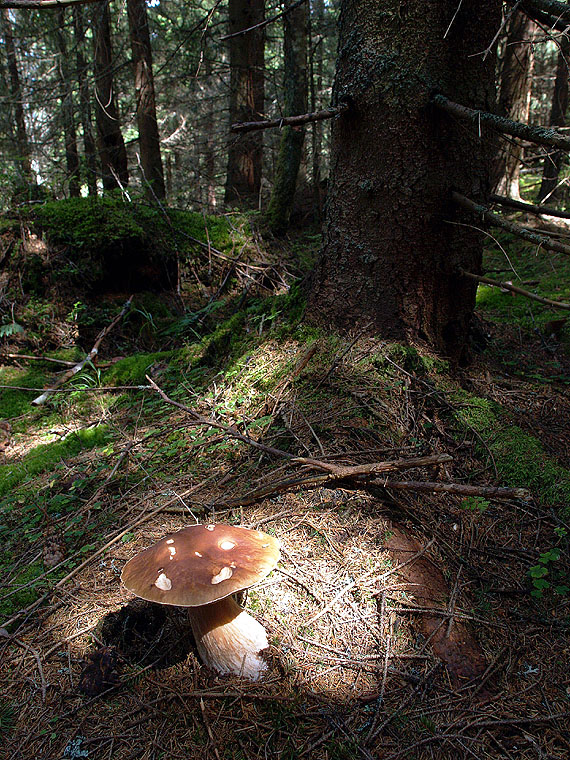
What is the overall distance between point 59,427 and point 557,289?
5770 millimetres

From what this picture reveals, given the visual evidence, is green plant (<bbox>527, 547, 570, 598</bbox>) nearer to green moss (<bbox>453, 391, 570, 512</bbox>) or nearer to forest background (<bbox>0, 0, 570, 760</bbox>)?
forest background (<bbox>0, 0, 570, 760</bbox>)

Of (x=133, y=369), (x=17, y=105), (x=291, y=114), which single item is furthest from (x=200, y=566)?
(x=17, y=105)

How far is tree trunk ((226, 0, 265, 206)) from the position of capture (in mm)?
8758

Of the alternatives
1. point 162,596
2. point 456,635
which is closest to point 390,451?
point 456,635

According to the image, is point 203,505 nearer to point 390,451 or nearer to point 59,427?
point 390,451

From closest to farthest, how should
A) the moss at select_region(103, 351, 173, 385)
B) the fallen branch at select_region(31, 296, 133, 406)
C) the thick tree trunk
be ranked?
the thick tree trunk → the moss at select_region(103, 351, 173, 385) → the fallen branch at select_region(31, 296, 133, 406)

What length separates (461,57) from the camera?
2742mm

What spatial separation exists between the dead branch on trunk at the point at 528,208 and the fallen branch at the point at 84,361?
4.15m

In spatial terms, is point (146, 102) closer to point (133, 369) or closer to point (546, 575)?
point (133, 369)

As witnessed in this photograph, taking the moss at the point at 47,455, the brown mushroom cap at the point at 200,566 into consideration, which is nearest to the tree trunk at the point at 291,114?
the moss at the point at 47,455

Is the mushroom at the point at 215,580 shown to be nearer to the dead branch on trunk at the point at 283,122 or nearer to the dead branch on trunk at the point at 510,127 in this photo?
the dead branch on trunk at the point at 510,127

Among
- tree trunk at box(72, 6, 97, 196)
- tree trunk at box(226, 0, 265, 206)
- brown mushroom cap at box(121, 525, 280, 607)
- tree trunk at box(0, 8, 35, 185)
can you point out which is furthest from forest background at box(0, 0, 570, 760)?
tree trunk at box(0, 8, 35, 185)

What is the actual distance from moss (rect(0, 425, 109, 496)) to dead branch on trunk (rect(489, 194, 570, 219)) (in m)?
3.42

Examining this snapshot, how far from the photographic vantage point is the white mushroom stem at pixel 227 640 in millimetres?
1764
